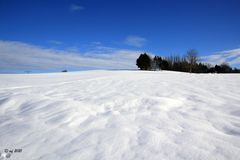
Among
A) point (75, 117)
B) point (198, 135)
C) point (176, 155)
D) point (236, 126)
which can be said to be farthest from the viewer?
point (75, 117)

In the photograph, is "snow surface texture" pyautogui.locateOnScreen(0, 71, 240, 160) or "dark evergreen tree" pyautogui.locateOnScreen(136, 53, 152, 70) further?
"dark evergreen tree" pyautogui.locateOnScreen(136, 53, 152, 70)

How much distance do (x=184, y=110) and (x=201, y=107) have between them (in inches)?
20.0

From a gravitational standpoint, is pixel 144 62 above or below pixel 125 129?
above

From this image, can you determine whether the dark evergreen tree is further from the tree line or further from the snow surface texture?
the snow surface texture

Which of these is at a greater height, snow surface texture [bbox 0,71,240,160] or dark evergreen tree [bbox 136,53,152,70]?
dark evergreen tree [bbox 136,53,152,70]

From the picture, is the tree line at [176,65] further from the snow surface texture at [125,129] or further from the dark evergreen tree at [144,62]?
the snow surface texture at [125,129]

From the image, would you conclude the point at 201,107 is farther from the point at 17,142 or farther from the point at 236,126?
the point at 17,142

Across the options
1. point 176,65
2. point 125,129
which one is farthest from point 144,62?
point 125,129

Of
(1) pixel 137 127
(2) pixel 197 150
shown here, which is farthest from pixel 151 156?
(1) pixel 137 127

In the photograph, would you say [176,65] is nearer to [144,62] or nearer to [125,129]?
[144,62]

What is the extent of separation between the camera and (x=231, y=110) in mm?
4301

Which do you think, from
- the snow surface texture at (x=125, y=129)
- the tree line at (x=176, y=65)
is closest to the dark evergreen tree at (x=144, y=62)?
the tree line at (x=176, y=65)

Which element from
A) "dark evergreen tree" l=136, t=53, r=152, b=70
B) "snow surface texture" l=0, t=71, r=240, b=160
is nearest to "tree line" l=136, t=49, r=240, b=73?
"dark evergreen tree" l=136, t=53, r=152, b=70

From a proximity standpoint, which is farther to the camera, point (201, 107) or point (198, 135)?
point (201, 107)
